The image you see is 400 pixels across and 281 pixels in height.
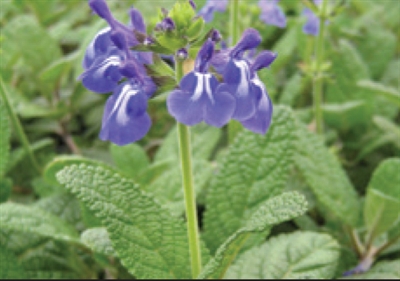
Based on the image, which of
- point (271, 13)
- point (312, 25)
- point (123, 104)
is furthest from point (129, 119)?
point (312, 25)

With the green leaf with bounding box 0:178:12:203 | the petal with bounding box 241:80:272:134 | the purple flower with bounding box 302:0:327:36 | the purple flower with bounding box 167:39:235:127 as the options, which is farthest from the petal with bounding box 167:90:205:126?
the purple flower with bounding box 302:0:327:36

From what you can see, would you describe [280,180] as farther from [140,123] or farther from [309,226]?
[140,123]

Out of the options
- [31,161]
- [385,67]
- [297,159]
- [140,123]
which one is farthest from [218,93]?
[385,67]

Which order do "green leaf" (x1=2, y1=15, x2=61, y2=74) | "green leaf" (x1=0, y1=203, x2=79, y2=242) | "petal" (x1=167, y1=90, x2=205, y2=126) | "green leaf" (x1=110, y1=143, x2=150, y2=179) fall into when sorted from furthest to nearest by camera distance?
"green leaf" (x1=2, y1=15, x2=61, y2=74) → "green leaf" (x1=110, y1=143, x2=150, y2=179) → "green leaf" (x1=0, y1=203, x2=79, y2=242) → "petal" (x1=167, y1=90, x2=205, y2=126)

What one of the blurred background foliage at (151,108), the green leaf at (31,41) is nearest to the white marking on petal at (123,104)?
the blurred background foliage at (151,108)

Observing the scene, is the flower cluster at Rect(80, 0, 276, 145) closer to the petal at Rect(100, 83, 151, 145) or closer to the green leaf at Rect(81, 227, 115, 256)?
the petal at Rect(100, 83, 151, 145)

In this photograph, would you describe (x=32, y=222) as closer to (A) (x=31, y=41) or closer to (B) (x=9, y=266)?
(B) (x=9, y=266)
